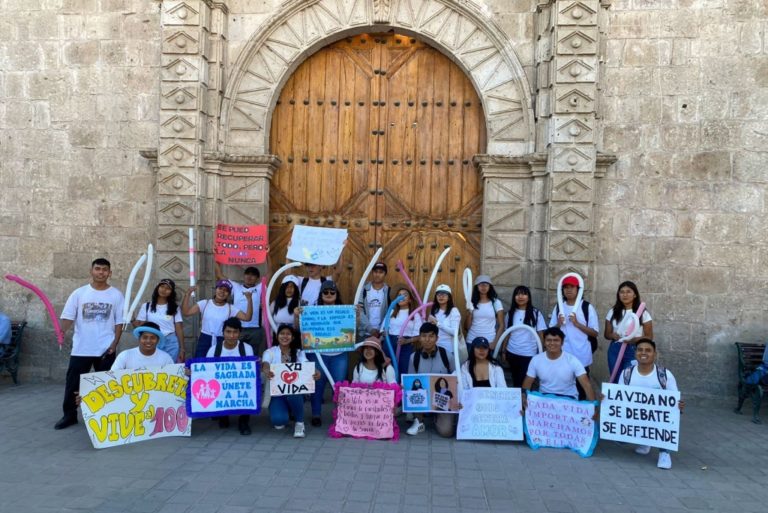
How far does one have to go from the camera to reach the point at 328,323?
17.8 feet

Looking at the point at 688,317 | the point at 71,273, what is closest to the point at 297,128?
the point at 71,273

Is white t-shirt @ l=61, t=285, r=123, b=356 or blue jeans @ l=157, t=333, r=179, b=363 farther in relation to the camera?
blue jeans @ l=157, t=333, r=179, b=363

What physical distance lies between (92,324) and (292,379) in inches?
79.7

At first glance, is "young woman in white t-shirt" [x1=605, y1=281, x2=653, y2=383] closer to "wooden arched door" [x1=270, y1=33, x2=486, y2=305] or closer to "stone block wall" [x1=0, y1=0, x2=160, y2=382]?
"wooden arched door" [x1=270, y1=33, x2=486, y2=305]

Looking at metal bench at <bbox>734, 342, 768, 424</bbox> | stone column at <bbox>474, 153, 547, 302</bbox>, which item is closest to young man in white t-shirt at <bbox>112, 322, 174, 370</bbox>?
stone column at <bbox>474, 153, 547, 302</bbox>

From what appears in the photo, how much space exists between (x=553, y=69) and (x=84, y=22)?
226 inches

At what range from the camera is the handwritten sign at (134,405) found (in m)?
4.49

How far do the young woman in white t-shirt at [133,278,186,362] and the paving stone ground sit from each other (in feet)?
2.69

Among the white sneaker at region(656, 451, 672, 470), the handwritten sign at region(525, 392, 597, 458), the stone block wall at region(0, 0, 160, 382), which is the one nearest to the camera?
the white sneaker at region(656, 451, 672, 470)

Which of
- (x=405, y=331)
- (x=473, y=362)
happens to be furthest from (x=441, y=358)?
(x=405, y=331)

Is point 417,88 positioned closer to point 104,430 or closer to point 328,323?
point 328,323

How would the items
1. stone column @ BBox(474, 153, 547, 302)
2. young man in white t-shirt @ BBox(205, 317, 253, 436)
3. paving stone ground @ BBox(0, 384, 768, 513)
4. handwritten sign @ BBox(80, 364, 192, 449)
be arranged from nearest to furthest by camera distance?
paving stone ground @ BBox(0, 384, 768, 513) < handwritten sign @ BBox(80, 364, 192, 449) < young man in white t-shirt @ BBox(205, 317, 253, 436) < stone column @ BBox(474, 153, 547, 302)

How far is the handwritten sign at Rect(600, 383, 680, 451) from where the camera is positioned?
Answer: 441 centimetres

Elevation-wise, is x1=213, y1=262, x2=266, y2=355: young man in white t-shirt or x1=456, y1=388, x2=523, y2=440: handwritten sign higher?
x1=213, y1=262, x2=266, y2=355: young man in white t-shirt
